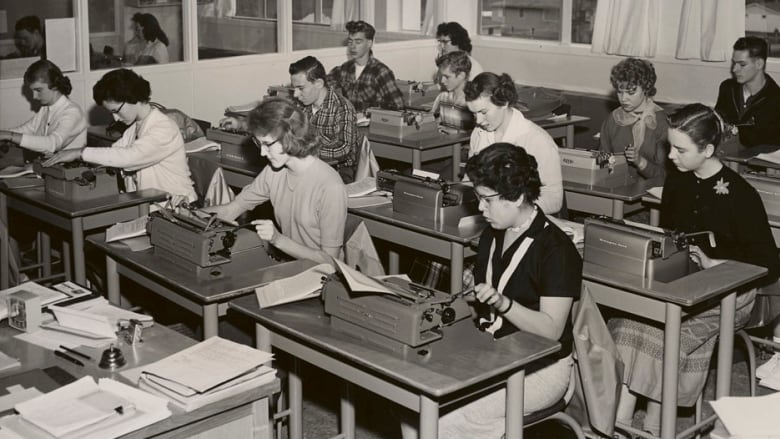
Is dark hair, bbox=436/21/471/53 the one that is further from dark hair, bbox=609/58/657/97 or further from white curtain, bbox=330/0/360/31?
dark hair, bbox=609/58/657/97

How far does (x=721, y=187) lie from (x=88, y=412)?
8.28 feet

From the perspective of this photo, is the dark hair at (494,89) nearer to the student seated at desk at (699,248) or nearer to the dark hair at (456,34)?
the student seated at desk at (699,248)

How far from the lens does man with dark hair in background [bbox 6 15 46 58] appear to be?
6.76 meters

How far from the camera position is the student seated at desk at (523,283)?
3.04 meters

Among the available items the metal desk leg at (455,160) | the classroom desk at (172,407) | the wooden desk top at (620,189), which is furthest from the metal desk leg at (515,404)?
the metal desk leg at (455,160)

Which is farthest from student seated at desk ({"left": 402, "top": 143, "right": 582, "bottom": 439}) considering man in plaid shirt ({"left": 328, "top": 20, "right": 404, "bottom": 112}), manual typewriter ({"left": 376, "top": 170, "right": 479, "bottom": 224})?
man in plaid shirt ({"left": 328, "top": 20, "right": 404, "bottom": 112})

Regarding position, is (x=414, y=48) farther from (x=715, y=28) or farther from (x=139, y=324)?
(x=139, y=324)

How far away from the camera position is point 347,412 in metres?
3.51

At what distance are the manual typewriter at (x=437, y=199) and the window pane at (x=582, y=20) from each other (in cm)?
464

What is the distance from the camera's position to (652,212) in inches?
192

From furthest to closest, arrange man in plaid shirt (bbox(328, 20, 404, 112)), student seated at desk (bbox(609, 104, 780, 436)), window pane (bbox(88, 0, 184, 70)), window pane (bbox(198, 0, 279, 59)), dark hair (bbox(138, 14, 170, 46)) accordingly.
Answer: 1. window pane (bbox(198, 0, 279, 59))
2. dark hair (bbox(138, 14, 170, 46))
3. man in plaid shirt (bbox(328, 20, 404, 112))
4. window pane (bbox(88, 0, 184, 70))
5. student seated at desk (bbox(609, 104, 780, 436))

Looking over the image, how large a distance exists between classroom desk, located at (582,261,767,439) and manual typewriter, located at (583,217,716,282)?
4cm

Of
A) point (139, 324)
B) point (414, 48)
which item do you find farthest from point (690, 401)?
point (414, 48)

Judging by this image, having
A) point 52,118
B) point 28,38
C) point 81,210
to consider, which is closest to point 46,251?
point 52,118
